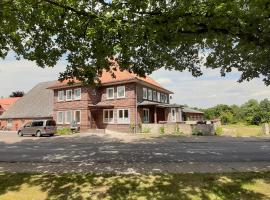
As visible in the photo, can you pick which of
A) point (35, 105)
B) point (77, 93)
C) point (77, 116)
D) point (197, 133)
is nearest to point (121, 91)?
point (77, 93)

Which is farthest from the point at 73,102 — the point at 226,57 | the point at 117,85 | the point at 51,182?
the point at 51,182

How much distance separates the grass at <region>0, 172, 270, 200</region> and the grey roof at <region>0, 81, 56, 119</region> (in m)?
37.2

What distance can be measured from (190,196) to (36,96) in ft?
160

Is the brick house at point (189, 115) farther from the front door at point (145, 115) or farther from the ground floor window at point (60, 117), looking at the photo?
the ground floor window at point (60, 117)

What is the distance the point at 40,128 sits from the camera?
118 ft

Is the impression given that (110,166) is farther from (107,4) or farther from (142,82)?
(142,82)

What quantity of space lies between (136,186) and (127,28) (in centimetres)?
488

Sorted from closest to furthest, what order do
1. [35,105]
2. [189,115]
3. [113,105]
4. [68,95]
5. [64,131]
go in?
[64,131], [113,105], [68,95], [35,105], [189,115]

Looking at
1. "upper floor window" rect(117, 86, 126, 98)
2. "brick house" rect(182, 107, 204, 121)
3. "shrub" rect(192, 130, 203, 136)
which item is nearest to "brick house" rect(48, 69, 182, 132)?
"upper floor window" rect(117, 86, 126, 98)

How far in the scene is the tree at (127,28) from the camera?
9562 mm

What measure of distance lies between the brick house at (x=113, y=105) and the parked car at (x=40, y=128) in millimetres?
5223

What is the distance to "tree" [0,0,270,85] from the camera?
9562 mm

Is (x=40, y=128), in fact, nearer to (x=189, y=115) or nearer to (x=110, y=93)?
(x=110, y=93)

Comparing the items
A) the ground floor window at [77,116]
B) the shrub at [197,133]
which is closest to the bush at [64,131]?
the ground floor window at [77,116]
